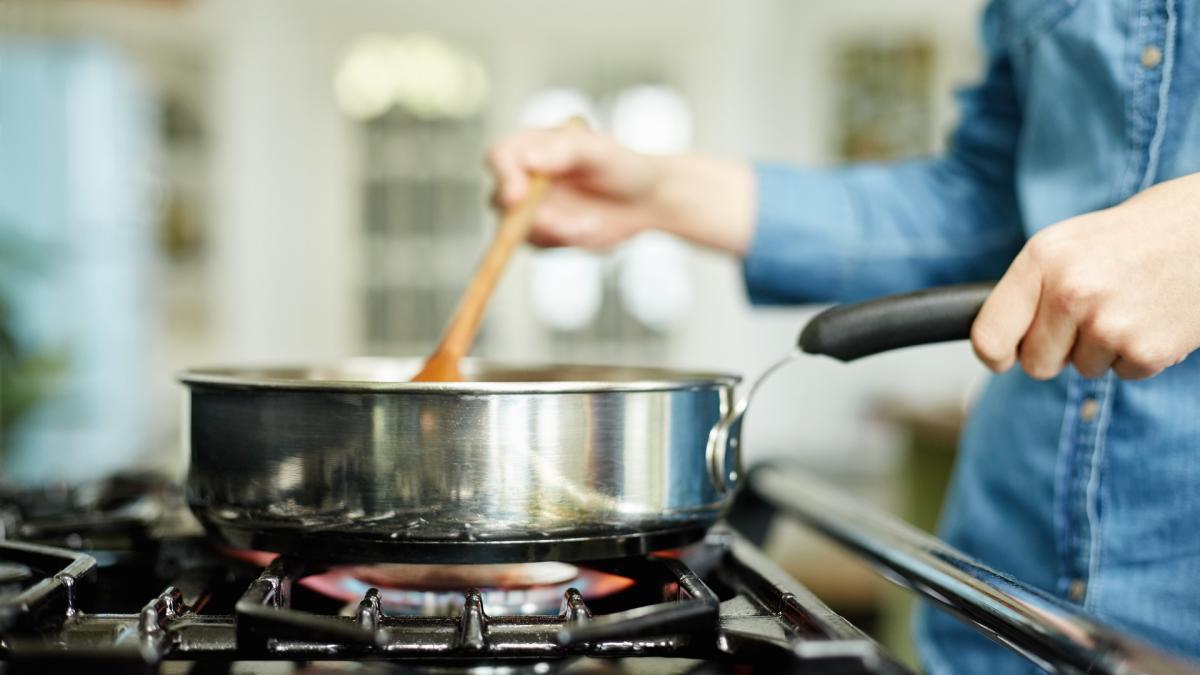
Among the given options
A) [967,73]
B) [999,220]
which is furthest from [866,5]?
[999,220]

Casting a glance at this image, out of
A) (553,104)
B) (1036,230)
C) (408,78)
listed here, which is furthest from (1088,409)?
(408,78)

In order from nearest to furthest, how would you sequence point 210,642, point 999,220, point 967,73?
point 210,642 < point 999,220 < point 967,73

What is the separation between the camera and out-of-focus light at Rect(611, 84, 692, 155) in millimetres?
3602

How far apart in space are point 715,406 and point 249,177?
3.14 meters

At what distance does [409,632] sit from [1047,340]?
1.03 ft

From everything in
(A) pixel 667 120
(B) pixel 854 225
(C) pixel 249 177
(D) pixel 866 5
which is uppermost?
(D) pixel 866 5

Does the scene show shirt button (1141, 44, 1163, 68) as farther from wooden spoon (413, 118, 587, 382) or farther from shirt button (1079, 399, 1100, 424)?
wooden spoon (413, 118, 587, 382)

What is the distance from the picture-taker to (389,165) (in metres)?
3.71

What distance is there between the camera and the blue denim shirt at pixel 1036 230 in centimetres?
55

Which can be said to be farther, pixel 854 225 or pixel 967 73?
pixel 967 73

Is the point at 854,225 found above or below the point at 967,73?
below

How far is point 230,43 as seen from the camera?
328 centimetres

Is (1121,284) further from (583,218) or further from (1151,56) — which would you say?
(583,218)

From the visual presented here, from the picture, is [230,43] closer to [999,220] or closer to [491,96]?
[491,96]
